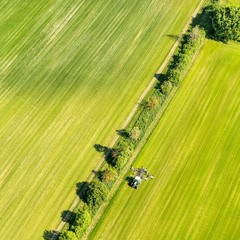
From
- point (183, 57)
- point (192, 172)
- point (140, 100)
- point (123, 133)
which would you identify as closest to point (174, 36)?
point (183, 57)

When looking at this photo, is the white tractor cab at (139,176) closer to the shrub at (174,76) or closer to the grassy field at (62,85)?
the grassy field at (62,85)

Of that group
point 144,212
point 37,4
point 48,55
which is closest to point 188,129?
point 144,212

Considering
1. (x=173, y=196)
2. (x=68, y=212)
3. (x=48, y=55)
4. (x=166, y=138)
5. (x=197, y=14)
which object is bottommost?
(x=68, y=212)

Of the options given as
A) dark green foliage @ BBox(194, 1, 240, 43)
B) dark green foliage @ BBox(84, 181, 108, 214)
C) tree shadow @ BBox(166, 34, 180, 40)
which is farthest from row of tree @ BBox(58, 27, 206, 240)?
dark green foliage @ BBox(194, 1, 240, 43)

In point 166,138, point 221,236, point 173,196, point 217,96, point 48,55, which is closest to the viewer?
point 221,236

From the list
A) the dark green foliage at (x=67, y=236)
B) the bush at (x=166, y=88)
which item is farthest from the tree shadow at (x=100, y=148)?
the bush at (x=166, y=88)

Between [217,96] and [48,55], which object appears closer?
[217,96]

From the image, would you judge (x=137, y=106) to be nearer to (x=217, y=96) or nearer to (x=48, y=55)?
(x=217, y=96)

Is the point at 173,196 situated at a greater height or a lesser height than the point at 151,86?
lesser
